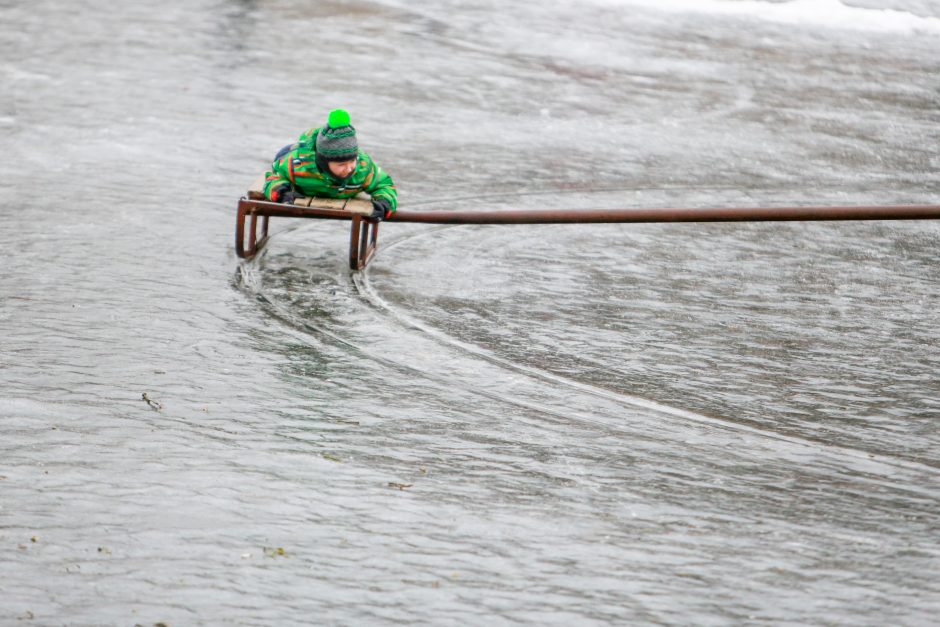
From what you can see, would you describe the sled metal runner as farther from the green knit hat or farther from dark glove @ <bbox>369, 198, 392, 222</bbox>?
the green knit hat

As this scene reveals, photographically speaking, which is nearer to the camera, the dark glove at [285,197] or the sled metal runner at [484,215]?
the sled metal runner at [484,215]

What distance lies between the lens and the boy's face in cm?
838

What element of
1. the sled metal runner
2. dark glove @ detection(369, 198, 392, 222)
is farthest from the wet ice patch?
dark glove @ detection(369, 198, 392, 222)

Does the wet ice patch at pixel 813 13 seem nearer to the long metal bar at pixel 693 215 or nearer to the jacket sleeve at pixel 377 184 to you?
the jacket sleeve at pixel 377 184

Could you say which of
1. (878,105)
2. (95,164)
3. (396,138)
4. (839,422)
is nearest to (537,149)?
(396,138)

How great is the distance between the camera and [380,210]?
8.36 metres

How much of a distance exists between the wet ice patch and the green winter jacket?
13.0m

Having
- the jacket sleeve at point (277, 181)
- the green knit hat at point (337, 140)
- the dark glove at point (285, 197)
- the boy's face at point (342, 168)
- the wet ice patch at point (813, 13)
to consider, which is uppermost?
the wet ice patch at point (813, 13)

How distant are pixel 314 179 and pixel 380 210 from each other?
0.51m

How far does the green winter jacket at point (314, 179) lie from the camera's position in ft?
27.9

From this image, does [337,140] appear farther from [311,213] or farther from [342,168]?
[311,213]

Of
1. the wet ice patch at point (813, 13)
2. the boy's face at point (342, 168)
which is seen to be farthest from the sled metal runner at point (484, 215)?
the wet ice patch at point (813, 13)

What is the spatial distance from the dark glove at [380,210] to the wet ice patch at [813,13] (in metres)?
13.2

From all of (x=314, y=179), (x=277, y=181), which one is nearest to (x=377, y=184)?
(x=314, y=179)
